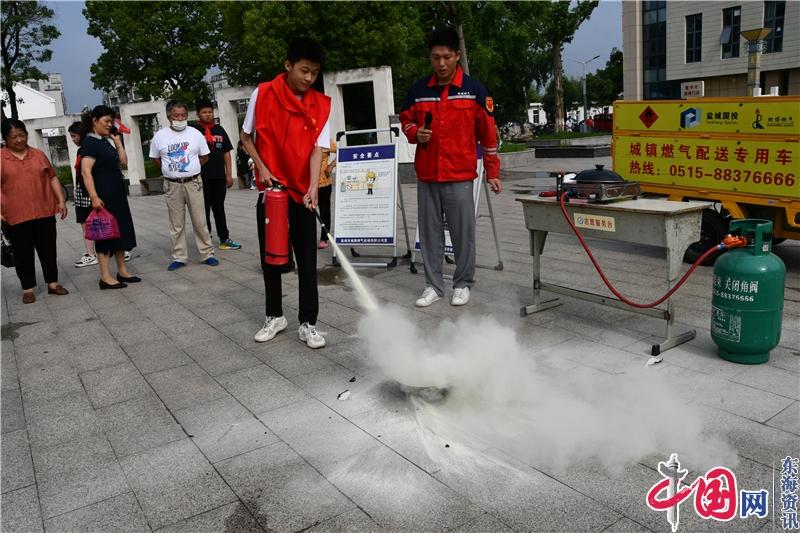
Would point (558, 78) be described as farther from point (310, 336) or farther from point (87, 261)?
point (310, 336)

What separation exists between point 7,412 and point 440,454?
270 centimetres

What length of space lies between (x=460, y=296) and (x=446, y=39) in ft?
7.07

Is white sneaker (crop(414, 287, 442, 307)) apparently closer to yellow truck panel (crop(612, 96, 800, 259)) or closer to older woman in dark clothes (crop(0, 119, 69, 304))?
yellow truck panel (crop(612, 96, 800, 259))

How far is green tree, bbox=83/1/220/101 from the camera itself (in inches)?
1303

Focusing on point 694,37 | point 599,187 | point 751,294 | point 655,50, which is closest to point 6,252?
point 599,187

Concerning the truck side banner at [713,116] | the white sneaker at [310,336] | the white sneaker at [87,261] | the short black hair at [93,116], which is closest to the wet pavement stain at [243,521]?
the white sneaker at [310,336]

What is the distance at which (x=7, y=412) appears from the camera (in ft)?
12.5

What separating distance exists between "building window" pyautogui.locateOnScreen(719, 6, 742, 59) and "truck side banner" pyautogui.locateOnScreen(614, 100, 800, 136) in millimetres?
33125

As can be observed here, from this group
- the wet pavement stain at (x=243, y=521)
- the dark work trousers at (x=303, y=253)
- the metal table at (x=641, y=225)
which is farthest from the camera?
the dark work trousers at (x=303, y=253)

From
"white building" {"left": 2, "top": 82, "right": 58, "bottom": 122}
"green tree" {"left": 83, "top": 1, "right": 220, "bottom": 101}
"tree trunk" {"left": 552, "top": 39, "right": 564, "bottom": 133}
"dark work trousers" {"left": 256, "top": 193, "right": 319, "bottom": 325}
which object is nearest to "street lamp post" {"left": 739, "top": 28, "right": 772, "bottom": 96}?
"dark work trousers" {"left": 256, "top": 193, "right": 319, "bottom": 325}

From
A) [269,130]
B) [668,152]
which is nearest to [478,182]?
[668,152]

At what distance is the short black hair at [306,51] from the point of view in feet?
13.7

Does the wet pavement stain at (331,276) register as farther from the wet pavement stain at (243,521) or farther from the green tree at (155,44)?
the green tree at (155,44)

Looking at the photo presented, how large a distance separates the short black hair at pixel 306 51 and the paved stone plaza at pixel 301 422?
6.69ft
